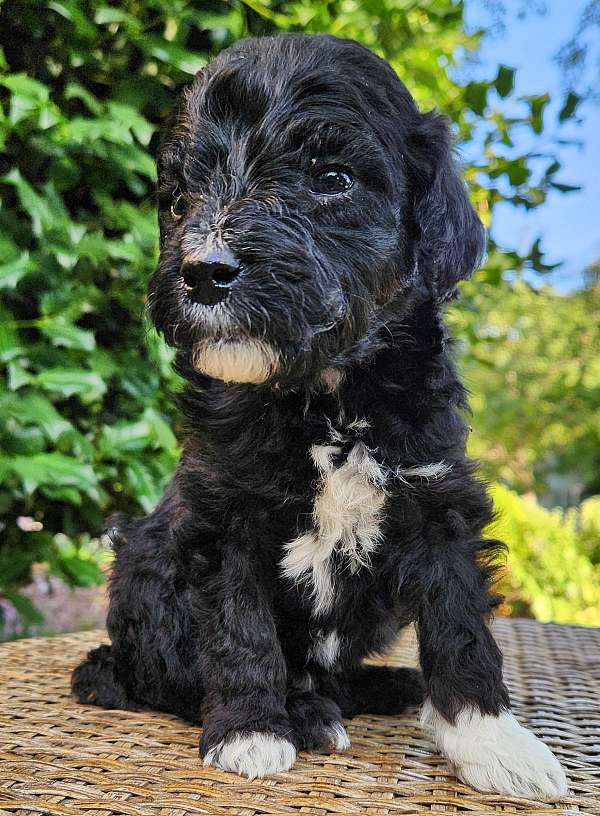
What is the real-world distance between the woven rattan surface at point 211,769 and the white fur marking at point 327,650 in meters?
0.21

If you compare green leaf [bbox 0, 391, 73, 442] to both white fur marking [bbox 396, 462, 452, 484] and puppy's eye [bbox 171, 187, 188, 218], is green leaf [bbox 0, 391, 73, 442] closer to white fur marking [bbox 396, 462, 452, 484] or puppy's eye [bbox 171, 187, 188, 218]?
puppy's eye [bbox 171, 187, 188, 218]

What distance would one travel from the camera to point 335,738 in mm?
2080

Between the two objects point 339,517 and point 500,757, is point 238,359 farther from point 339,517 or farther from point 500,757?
point 500,757

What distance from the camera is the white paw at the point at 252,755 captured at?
1.88m

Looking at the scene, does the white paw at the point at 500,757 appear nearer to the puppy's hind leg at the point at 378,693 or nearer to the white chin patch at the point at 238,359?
the puppy's hind leg at the point at 378,693

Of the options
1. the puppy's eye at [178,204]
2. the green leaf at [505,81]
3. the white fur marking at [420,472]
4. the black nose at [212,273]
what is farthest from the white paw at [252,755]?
the green leaf at [505,81]

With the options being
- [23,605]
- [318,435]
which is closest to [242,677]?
[318,435]

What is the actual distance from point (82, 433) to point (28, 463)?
49 cm

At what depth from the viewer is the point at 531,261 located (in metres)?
3.59

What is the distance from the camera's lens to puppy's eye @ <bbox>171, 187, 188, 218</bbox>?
6.63 feet

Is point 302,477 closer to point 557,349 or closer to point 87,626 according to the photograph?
point 87,626

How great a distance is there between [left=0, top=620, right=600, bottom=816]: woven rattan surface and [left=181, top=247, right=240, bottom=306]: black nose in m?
1.04

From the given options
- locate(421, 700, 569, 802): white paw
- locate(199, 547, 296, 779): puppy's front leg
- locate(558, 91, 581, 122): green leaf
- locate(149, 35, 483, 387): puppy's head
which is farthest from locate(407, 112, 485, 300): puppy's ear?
locate(558, 91, 581, 122): green leaf

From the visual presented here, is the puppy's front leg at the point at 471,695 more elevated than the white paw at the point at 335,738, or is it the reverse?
the puppy's front leg at the point at 471,695
